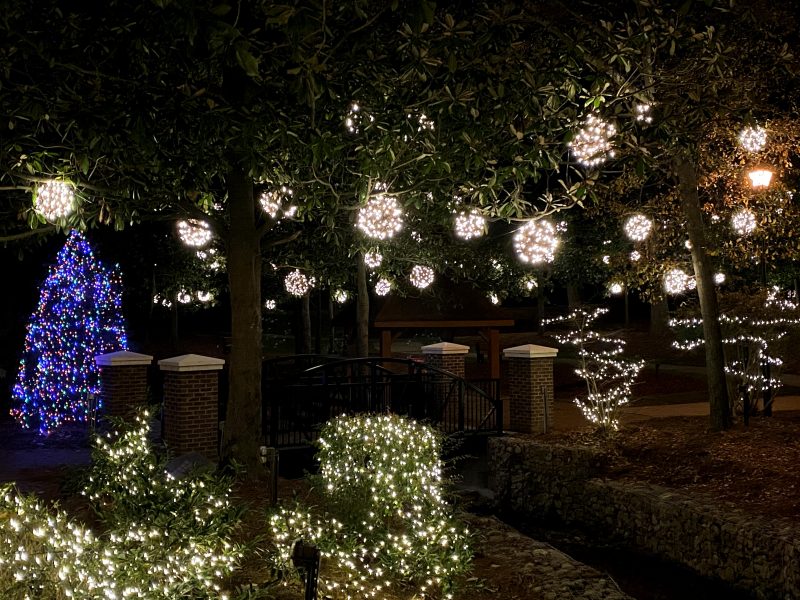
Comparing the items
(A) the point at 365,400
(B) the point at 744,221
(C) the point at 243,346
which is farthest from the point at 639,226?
(C) the point at 243,346

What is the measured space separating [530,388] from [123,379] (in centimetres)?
725

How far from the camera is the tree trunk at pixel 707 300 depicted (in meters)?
12.8

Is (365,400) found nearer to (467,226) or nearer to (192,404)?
(192,404)

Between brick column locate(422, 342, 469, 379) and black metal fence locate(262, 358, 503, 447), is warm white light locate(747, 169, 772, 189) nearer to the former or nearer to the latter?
black metal fence locate(262, 358, 503, 447)

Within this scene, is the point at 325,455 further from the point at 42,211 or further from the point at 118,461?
the point at 42,211

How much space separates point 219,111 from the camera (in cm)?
816

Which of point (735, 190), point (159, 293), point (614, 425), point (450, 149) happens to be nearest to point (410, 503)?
point (450, 149)

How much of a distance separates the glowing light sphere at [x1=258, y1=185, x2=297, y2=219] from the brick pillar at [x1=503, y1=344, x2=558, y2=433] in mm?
6196

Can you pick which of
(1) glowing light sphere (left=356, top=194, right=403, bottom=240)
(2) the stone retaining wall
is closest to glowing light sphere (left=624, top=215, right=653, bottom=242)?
(2) the stone retaining wall

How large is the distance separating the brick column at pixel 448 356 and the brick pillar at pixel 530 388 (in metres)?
1.79

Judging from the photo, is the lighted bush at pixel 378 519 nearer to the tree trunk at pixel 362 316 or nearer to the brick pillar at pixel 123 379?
the brick pillar at pixel 123 379

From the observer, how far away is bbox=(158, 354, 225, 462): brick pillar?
12008mm

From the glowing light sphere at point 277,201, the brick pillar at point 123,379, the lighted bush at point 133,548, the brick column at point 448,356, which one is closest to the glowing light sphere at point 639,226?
the brick column at point 448,356

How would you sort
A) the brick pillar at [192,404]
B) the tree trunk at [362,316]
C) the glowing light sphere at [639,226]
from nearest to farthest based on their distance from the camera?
1. the brick pillar at [192,404]
2. the glowing light sphere at [639,226]
3. the tree trunk at [362,316]
